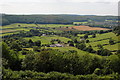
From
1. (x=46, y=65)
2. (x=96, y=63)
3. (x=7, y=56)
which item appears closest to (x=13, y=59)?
(x=7, y=56)

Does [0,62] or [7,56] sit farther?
[7,56]

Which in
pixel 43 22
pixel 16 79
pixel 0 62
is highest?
pixel 43 22

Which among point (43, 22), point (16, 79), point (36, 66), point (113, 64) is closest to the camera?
point (16, 79)

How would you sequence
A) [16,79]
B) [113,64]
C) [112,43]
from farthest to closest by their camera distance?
[112,43]
[113,64]
[16,79]

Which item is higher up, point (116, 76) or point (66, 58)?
point (66, 58)

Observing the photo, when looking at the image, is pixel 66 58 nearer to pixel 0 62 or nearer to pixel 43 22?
pixel 0 62

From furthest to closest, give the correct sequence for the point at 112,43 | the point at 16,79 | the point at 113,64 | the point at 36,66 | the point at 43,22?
1. the point at 43,22
2. the point at 112,43
3. the point at 113,64
4. the point at 36,66
5. the point at 16,79

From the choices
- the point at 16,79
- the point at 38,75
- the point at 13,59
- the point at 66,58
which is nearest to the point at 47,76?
the point at 38,75

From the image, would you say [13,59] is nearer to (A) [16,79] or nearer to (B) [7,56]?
(B) [7,56]

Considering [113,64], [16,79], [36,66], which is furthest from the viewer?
[113,64]
